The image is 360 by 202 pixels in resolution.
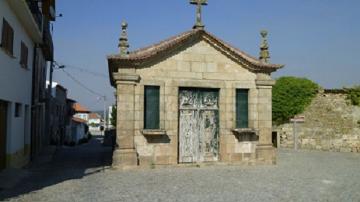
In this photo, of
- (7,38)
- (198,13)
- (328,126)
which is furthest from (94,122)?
(7,38)

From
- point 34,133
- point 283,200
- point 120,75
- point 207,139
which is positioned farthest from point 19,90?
point 283,200

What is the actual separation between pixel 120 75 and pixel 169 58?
1.90m

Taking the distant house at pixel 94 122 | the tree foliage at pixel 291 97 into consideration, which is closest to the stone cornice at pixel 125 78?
the tree foliage at pixel 291 97

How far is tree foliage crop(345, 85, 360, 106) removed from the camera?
23.6 m

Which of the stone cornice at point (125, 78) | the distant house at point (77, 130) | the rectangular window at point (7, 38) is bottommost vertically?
the distant house at point (77, 130)

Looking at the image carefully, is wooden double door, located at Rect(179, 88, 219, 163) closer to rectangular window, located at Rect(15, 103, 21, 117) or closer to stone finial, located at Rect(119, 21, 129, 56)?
stone finial, located at Rect(119, 21, 129, 56)

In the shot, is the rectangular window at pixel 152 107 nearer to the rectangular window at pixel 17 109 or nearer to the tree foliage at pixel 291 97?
the rectangular window at pixel 17 109

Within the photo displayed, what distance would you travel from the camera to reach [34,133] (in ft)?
61.8

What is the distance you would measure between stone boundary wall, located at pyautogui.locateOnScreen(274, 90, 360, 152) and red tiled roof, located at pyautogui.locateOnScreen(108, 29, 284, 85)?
390 inches

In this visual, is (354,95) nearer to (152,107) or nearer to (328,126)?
(328,126)

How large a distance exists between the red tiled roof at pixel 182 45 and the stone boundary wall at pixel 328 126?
9904 millimetres

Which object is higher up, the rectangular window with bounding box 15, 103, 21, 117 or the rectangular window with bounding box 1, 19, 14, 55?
the rectangular window with bounding box 1, 19, 14, 55

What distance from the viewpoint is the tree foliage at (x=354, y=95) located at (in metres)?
23.6

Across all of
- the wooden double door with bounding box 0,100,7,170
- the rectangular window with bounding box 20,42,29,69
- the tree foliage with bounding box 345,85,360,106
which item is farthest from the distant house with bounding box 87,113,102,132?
the wooden double door with bounding box 0,100,7,170
